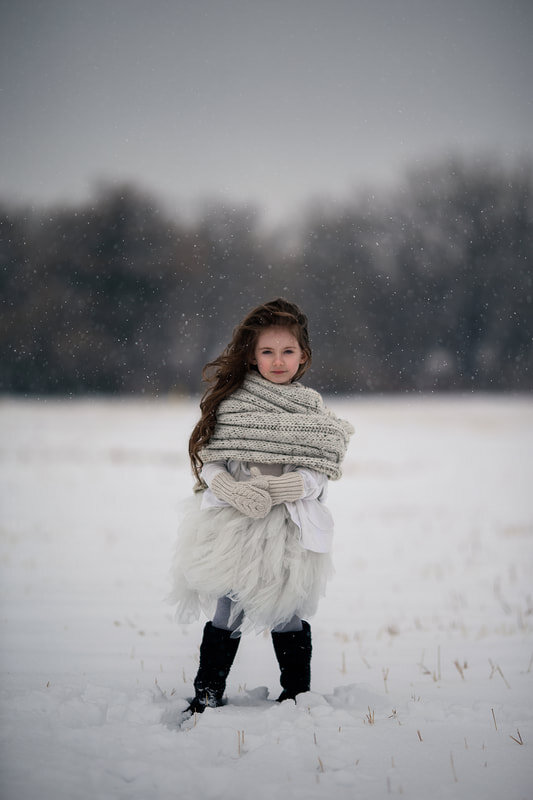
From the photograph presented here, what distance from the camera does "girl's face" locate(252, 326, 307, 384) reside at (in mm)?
1902

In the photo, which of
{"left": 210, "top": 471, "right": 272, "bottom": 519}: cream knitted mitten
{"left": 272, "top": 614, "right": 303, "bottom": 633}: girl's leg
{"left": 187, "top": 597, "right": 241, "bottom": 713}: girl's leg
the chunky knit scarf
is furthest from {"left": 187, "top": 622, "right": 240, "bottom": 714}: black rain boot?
the chunky knit scarf

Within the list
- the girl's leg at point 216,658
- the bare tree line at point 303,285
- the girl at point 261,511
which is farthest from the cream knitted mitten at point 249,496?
the bare tree line at point 303,285

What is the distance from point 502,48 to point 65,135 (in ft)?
6.88

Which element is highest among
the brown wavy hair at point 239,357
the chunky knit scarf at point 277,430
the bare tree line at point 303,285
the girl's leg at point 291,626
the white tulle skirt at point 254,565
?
the bare tree line at point 303,285

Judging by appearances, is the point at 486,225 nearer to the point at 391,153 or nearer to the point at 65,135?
→ the point at 391,153

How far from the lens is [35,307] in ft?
14.8

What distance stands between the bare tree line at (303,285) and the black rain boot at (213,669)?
2.55 m

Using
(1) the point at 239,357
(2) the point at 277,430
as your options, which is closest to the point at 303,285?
(1) the point at 239,357

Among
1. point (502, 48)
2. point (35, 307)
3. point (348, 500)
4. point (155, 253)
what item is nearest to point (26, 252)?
point (35, 307)

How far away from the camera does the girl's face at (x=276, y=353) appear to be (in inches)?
74.9

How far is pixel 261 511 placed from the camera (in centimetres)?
174

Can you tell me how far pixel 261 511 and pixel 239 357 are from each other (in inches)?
18.3

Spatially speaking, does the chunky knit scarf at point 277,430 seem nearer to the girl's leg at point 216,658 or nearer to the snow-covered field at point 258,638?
the girl's leg at point 216,658

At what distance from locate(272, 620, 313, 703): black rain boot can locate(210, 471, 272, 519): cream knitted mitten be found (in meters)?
0.36
